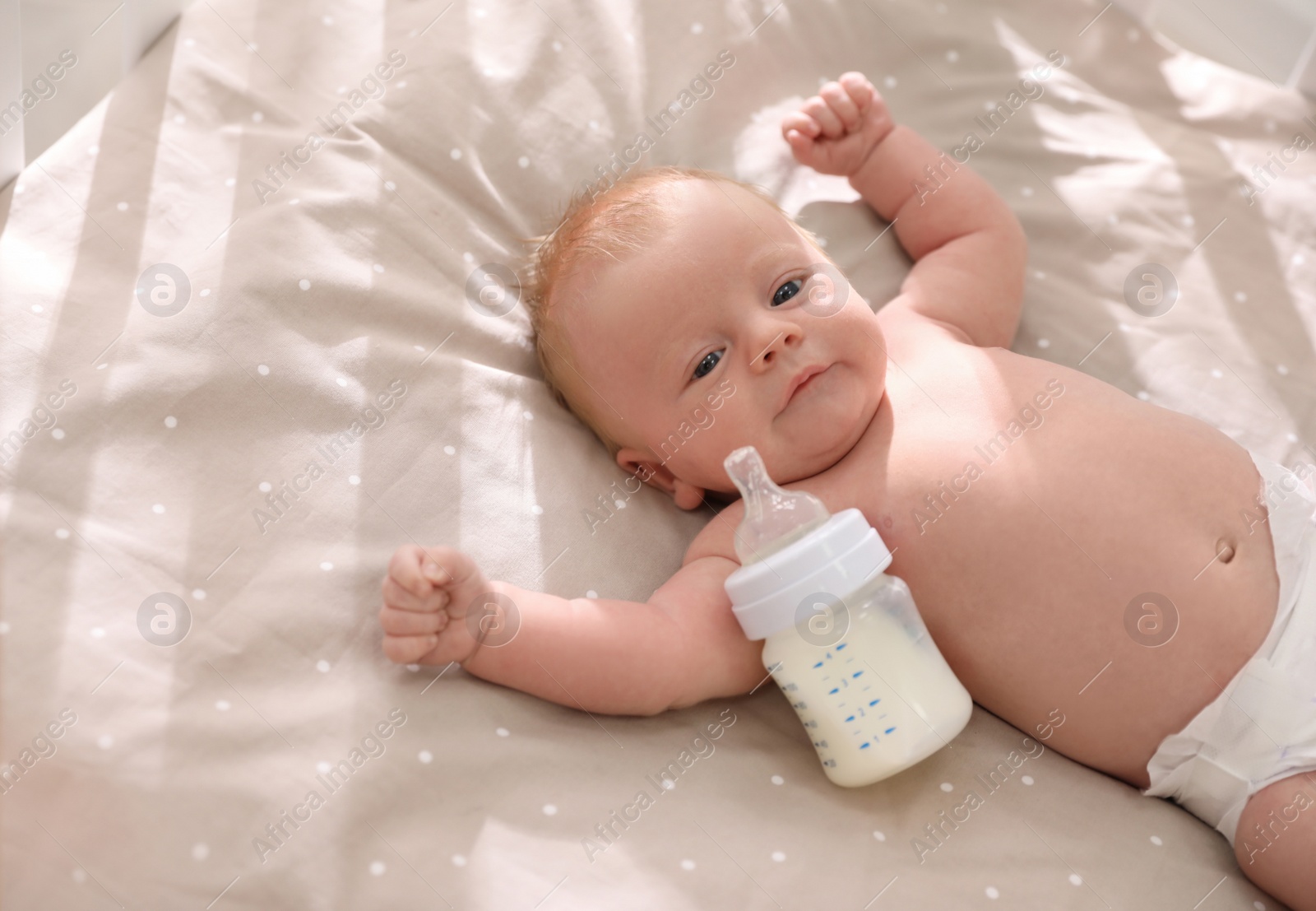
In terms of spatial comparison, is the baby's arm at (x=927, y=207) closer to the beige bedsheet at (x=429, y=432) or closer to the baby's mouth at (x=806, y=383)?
the beige bedsheet at (x=429, y=432)

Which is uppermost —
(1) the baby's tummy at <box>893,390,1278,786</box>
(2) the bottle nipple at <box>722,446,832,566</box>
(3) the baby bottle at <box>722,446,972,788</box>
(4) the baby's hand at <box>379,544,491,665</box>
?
(4) the baby's hand at <box>379,544,491,665</box>

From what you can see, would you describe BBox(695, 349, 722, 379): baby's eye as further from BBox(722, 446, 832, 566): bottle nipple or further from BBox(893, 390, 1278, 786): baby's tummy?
BBox(893, 390, 1278, 786): baby's tummy

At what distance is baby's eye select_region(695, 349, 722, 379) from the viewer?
3.79ft

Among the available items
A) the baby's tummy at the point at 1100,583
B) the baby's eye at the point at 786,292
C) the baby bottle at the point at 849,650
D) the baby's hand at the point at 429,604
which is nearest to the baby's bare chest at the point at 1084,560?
the baby's tummy at the point at 1100,583

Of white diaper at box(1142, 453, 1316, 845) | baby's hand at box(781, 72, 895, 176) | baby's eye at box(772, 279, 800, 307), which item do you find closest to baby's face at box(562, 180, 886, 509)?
baby's eye at box(772, 279, 800, 307)

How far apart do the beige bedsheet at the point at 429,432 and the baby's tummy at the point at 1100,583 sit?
0.13 feet

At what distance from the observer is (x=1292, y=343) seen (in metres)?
1.37

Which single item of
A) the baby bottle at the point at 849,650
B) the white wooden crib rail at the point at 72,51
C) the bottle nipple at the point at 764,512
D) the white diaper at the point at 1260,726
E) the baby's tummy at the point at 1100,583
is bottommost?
the white diaper at the point at 1260,726

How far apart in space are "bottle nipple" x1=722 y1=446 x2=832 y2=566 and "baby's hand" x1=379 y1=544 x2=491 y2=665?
0.27 metres

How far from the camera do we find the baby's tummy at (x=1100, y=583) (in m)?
1.04

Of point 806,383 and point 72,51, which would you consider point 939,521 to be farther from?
point 72,51

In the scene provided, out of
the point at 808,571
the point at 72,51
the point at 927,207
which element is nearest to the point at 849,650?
the point at 808,571

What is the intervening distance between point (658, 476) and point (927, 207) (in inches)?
21.3

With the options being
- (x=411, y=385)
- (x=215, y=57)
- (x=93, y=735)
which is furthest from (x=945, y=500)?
(x=215, y=57)
